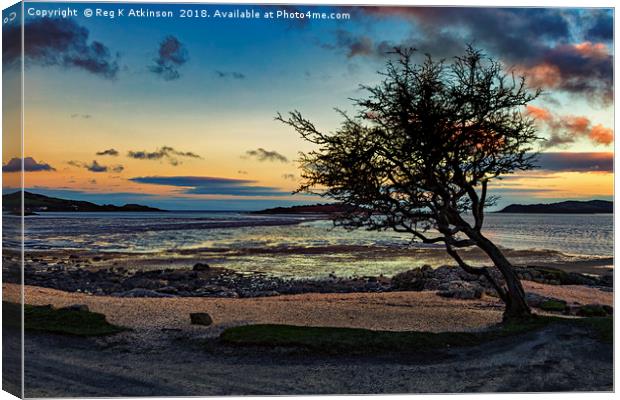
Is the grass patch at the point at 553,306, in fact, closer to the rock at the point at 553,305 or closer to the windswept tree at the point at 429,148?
the rock at the point at 553,305

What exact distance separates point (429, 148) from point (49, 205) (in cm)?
721

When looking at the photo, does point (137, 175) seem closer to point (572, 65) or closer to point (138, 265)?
point (138, 265)

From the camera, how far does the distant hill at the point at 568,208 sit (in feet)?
40.8

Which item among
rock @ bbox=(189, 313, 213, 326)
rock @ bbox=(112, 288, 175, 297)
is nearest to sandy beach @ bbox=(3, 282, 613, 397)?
rock @ bbox=(189, 313, 213, 326)

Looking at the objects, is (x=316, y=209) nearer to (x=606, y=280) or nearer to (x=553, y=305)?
(x=553, y=305)

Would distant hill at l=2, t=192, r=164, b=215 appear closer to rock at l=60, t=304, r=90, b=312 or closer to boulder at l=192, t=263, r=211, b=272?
rock at l=60, t=304, r=90, b=312

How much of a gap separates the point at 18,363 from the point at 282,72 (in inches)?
272

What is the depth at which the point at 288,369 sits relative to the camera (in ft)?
35.8

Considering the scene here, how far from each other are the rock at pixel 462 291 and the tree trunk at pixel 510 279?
1.71 meters

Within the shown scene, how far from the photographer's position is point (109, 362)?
36.2ft

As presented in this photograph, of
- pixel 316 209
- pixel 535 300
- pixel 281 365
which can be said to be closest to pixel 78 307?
pixel 281 365

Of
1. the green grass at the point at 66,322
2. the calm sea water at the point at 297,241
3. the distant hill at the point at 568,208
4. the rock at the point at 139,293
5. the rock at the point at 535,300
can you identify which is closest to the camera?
the green grass at the point at 66,322

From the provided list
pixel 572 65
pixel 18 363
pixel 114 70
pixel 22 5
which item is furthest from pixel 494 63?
pixel 18 363

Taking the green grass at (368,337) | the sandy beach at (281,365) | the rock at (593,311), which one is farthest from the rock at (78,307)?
the rock at (593,311)
